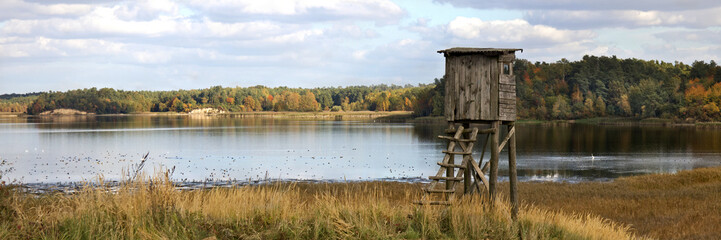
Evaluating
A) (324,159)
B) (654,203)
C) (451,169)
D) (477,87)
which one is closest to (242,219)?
(451,169)

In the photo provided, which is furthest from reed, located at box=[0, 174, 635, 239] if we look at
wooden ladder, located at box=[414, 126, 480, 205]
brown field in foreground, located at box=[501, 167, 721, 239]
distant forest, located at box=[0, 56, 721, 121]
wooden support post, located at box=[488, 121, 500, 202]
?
distant forest, located at box=[0, 56, 721, 121]

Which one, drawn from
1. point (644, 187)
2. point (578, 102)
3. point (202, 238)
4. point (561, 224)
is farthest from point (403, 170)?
point (578, 102)

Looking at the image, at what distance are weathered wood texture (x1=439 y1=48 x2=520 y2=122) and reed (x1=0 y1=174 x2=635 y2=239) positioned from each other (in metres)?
3.96

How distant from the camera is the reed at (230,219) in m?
11.4

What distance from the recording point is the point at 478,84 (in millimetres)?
17078

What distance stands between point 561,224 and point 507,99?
4.28m

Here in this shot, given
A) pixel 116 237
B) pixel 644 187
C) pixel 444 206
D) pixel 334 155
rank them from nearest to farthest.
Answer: pixel 116 237 < pixel 444 206 < pixel 644 187 < pixel 334 155

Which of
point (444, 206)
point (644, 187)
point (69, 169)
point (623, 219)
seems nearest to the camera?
point (444, 206)

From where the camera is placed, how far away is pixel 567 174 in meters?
44.9

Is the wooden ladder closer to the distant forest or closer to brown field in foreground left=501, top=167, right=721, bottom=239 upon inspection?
brown field in foreground left=501, top=167, right=721, bottom=239

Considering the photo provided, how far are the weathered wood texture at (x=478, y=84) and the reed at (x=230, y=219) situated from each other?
13.0 ft

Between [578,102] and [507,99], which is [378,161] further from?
[578,102]

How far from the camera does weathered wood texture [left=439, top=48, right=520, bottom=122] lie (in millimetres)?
17031

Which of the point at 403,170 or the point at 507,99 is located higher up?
the point at 507,99
